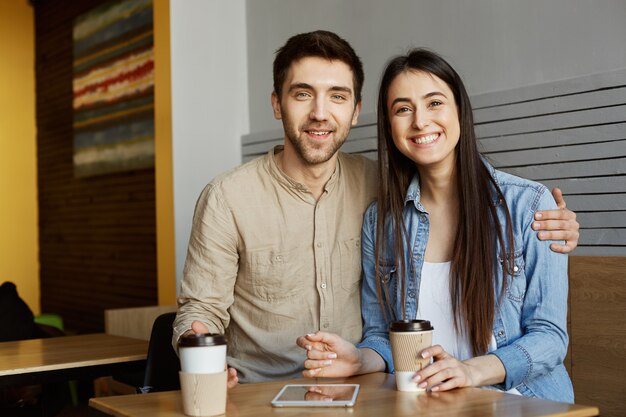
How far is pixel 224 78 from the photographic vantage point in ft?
15.3

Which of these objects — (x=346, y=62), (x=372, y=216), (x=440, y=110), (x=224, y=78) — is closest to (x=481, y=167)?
(x=440, y=110)

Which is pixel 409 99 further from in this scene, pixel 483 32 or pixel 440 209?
pixel 483 32

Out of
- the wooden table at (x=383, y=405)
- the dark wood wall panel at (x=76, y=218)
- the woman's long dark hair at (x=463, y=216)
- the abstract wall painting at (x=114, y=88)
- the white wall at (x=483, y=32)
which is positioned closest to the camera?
the wooden table at (x=383, y=405)

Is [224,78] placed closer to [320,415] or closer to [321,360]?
[321,360]

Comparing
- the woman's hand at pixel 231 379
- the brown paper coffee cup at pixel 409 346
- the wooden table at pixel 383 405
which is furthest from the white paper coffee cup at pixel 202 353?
the brown paper coffee cup at pixel 409 346

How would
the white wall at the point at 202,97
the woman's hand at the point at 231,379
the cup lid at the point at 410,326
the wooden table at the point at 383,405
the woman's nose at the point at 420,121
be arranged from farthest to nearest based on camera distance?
1. the white wall at the point at 202,97
2. the woman's nose at the point at 420,121
3. the woman's hand at the point at 231,379
4. the cup lid at the point at 410,326
5. the wooden table at the point at 383,405

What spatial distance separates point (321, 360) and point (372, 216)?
625mm

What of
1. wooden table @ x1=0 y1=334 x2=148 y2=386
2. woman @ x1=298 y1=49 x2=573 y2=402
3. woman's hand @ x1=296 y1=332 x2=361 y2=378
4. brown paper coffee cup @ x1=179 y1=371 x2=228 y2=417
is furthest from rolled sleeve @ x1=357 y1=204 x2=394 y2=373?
wooden table @ x1=0 y1=334 x2=148 y2=386

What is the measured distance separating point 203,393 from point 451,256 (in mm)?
899

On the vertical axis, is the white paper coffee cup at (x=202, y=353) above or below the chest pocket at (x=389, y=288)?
below

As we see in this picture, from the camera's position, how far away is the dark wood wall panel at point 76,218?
20.1 feet

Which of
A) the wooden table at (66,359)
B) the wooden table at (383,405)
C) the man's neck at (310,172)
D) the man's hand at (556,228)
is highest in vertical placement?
the man's neck at (310,172)

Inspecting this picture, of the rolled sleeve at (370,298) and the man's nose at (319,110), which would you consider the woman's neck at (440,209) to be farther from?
the man's nose at (319,110)

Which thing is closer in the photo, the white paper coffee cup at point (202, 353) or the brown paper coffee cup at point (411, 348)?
the white paper coffee cup at point (202, 353)
